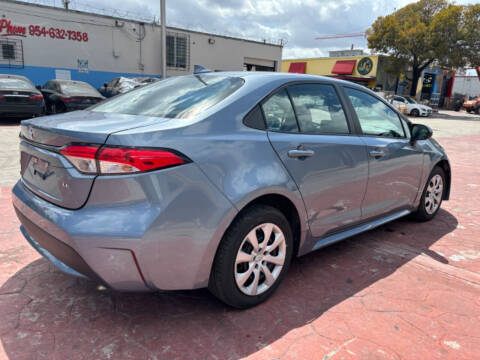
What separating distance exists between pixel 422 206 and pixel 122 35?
19.5 meters

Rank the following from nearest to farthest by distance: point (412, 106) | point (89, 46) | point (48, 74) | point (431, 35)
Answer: point (48, 74) → point (89, 46) → point (412, 106) → point (431, 35)

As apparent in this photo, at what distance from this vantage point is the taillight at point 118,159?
195 cm

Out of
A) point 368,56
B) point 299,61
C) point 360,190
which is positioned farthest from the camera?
point 299,61

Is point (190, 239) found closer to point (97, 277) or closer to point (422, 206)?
point (97, 277)

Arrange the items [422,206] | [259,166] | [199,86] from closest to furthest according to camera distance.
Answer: [259,166]
[199,86]
[422,206]

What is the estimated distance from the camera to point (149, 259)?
199 cm

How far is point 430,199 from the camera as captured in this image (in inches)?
174

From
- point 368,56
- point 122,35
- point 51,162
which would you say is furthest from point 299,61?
point 51,162

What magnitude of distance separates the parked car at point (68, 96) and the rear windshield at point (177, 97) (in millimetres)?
9703

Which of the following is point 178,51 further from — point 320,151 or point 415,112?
point 320,151

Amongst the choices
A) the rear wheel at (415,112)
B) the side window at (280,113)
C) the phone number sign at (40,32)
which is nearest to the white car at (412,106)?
the rear wheel at (415,112)

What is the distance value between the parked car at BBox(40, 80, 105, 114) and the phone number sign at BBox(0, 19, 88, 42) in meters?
5.84

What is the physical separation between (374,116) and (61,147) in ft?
8.86

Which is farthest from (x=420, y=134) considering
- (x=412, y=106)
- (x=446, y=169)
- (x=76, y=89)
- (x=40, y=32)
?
(x=412, y=106)
